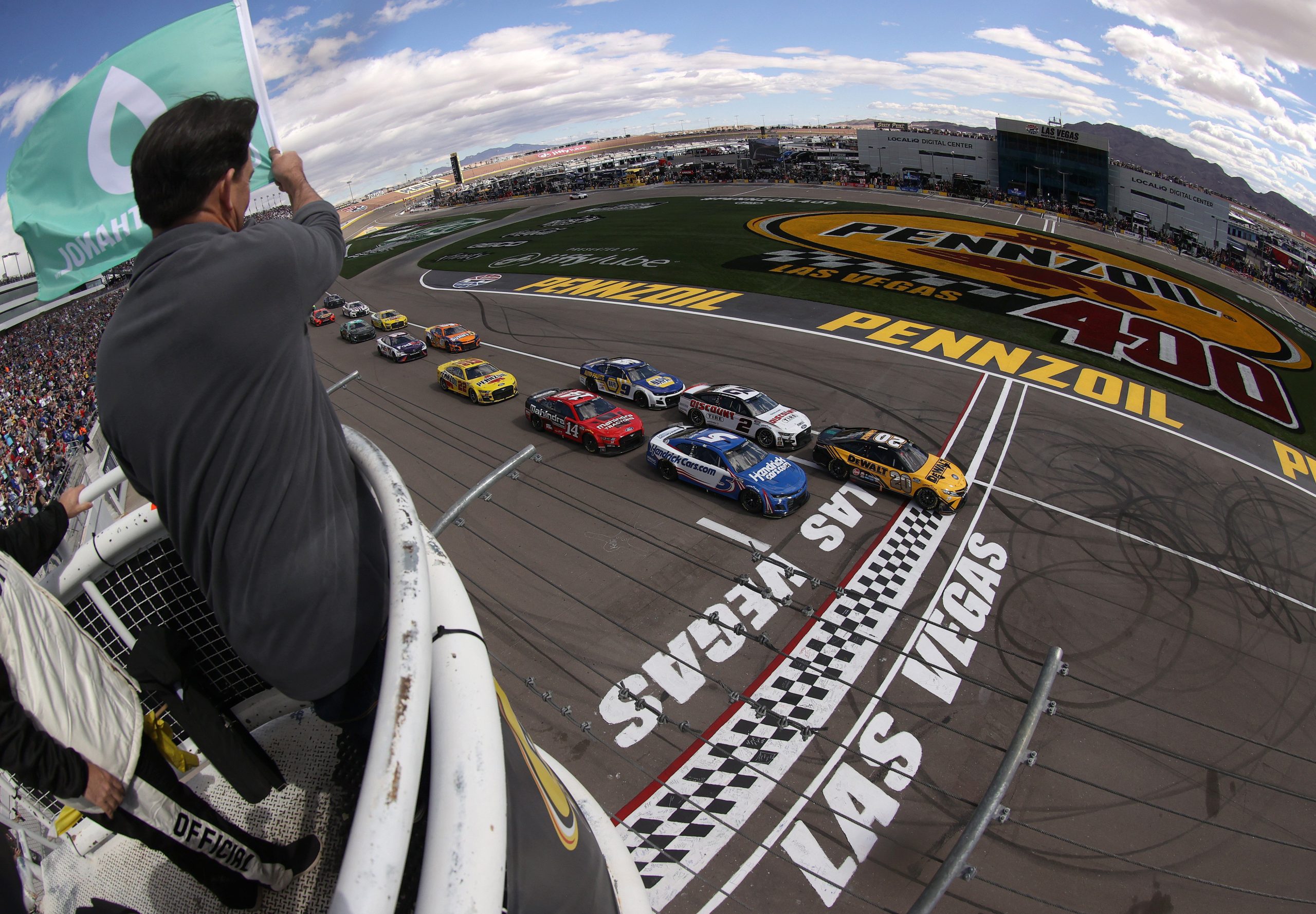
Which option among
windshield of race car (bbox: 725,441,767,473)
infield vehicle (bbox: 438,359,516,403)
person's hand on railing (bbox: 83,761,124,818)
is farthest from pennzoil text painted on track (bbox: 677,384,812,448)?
person's hand on railing (bbox: 83,761,124,818)

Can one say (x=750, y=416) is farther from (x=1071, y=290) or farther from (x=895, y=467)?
(x=1071, y=290)

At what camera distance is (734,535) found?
15.6 meters

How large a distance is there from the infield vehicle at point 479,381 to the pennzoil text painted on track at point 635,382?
2988mm

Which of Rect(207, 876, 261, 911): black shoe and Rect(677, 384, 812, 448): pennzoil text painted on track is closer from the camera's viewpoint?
Rect(207, 876, 261, 911): black shoe

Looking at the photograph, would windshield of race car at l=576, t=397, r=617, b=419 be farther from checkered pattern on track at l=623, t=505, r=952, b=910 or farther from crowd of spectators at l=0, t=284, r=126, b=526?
crowd of spectators at l=0, t=284, r=126, b=526

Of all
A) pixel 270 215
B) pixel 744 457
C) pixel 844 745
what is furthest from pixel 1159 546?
pixel 270 215

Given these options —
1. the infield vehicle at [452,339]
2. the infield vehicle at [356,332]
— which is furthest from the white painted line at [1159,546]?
the infield vehicle at [356,332]

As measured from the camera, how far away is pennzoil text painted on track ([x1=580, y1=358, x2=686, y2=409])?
23.0m

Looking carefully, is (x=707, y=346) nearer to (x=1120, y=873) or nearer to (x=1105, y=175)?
(x=1120, y=873)

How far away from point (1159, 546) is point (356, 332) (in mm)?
35176

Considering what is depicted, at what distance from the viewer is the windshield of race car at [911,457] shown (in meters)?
17.0

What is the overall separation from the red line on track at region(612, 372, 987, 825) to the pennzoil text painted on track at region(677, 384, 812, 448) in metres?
4.03

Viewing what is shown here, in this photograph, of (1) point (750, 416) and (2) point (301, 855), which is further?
(1) point (750, 416)

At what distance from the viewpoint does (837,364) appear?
85.5ft
